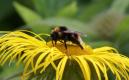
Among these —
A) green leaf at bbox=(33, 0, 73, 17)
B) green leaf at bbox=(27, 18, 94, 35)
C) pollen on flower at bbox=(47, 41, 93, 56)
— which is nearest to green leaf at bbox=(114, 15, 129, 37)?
green leaf at bbox=(27, 18, 94, 35)

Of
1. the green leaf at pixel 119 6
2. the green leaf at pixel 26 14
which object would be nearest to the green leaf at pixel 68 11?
the green leaf at pixel 26 14

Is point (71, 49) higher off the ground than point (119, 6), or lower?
lower

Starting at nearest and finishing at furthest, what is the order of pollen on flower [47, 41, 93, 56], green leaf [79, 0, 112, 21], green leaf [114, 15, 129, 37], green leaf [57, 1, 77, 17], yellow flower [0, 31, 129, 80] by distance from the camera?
yellow flower [0, 31, 129, 80] < pollen on flower [47, 41, 93, 56] < green leaf [114, 15, 129, 37] < green leaf [57, 1, 77, 17] < green leaf [79, 0, 112, 21]

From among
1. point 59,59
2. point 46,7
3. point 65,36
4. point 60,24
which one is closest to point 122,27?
point 60,24

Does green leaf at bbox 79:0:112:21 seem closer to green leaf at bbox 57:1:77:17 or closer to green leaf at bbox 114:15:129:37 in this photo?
green leaf at bbox 57:1:77:17

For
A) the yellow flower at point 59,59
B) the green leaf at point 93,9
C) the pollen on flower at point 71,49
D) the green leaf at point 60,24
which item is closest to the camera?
the yellow flower at point 59,59

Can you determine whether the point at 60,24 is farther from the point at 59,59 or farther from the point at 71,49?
the point at 59,59

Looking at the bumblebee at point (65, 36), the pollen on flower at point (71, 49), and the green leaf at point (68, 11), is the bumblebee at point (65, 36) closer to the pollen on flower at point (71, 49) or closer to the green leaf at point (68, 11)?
the pollen on flower at point (71, 49)
